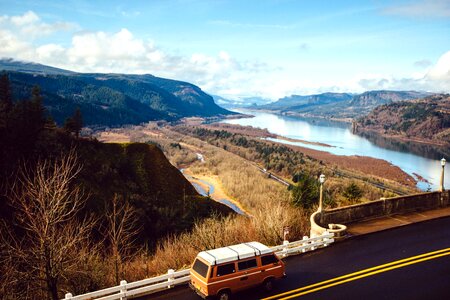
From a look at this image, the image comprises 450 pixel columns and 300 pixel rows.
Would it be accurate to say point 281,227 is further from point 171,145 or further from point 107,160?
point 171,145

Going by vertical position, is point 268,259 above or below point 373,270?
above

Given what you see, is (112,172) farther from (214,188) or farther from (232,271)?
(232,271)

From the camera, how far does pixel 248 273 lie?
13.6 m

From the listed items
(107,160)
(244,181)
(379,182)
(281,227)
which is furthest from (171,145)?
(281,227)

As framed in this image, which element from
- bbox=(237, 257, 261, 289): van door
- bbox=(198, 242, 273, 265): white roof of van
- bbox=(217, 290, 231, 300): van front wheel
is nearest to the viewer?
bbox=(217, 290, 231, 300): van front wheel

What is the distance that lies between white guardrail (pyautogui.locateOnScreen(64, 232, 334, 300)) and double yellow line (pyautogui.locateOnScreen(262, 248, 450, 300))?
3.02 m

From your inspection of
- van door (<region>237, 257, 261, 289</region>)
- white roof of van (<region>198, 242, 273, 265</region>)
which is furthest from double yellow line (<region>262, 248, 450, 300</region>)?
white roof of van (<region>198, 242, 273, 265</region>)

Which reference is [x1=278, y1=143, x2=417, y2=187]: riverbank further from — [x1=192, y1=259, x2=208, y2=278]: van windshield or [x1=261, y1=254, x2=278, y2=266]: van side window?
[x1=192, y1=259, x2=208, y2=278]: van windshield

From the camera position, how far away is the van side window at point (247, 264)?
537 inches

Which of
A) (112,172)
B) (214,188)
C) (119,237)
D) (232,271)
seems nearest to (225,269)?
(232,271)

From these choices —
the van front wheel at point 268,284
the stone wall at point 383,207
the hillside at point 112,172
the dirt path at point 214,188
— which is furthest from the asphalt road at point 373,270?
the dirt path at point 214,188

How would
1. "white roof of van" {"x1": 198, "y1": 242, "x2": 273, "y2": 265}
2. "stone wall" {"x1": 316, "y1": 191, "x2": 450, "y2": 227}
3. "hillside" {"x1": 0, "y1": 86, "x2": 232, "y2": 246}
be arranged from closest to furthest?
1. "white roof of van" {"x1": 198, "y1": 242, "x2": 273, "y2": 265}
2. "stone wall" {"x1": 316, "y1": 191, "x2": 450, "y2": 227}
3. "hillside" {"x1": 0, "y1": 86, "x2": 232, "y2": 246}

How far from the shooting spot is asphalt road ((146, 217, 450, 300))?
1384cm

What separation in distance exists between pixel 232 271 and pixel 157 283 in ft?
14.2
